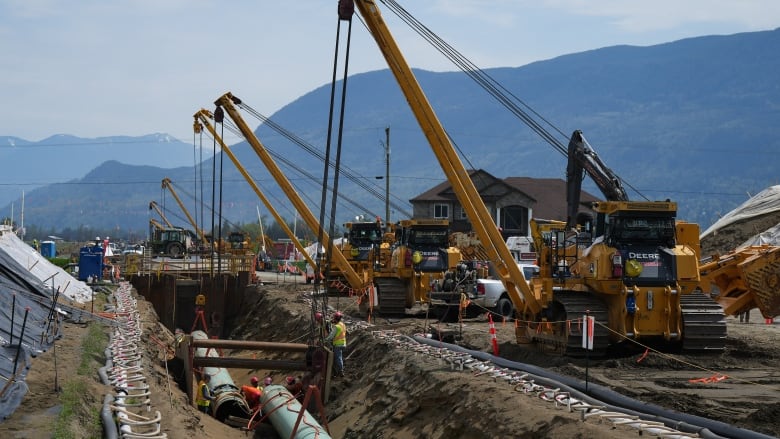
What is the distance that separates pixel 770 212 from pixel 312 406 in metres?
36.0

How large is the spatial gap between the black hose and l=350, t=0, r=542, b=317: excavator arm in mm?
5708

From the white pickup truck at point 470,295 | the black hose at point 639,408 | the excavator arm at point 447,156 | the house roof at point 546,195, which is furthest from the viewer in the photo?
the house roof at point 546,195

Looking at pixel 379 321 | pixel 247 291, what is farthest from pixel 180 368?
pixel 247 291

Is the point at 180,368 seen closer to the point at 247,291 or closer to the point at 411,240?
the point at 411,240

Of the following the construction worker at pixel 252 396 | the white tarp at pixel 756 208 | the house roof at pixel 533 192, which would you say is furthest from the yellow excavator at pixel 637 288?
the house roof at pixel 533 192

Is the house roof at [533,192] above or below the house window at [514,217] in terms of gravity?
above

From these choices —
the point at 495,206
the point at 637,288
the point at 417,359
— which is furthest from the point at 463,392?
the point at 495,206

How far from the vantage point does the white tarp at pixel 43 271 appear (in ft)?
125

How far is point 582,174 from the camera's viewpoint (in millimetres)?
25125

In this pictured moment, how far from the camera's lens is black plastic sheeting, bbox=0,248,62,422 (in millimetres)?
15763

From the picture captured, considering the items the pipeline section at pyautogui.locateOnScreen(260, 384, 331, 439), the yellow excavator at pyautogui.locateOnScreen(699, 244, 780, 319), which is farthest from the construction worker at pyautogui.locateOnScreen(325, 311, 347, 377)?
the yellow excavator at pyautogui.locateOnScreen(699, 244, 780, 319)

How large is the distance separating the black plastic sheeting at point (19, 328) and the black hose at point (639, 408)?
8261 millimetres

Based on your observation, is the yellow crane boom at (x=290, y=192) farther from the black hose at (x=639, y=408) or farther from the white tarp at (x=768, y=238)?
the black hose at (x=639, y=408)

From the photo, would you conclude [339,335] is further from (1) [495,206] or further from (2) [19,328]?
(1) [495,206]
